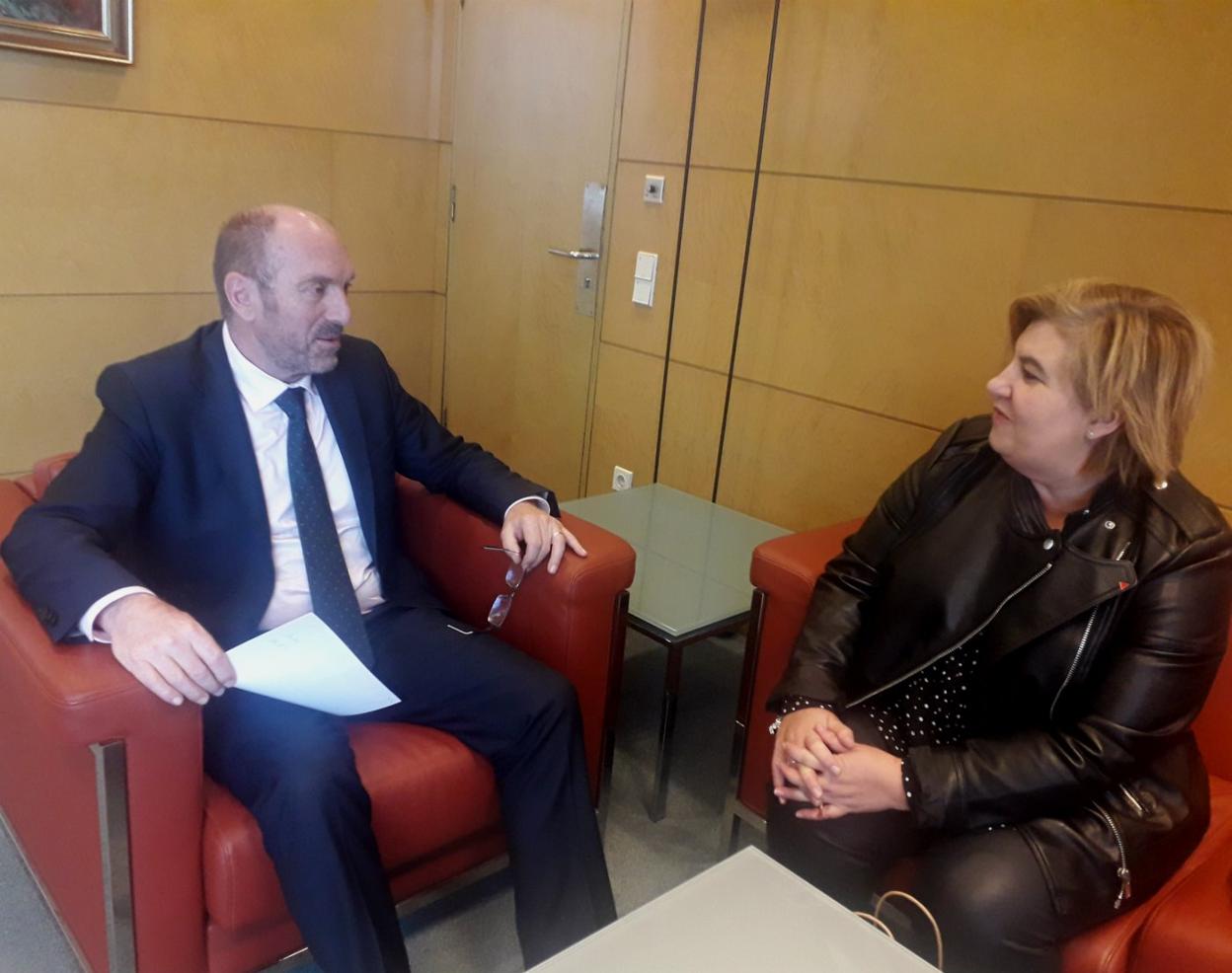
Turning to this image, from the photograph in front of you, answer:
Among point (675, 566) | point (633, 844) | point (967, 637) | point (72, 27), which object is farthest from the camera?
point (72, 27)

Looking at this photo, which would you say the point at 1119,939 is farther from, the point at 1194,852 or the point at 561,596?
the point at 561,596

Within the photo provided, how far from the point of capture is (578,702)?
181 centimetres

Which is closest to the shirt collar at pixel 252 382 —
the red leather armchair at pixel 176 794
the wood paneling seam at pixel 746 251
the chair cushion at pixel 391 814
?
the red leather armchair at pixel 176 794

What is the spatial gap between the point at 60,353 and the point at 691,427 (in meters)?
1.97

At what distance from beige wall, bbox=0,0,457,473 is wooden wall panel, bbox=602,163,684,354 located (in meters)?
0.95

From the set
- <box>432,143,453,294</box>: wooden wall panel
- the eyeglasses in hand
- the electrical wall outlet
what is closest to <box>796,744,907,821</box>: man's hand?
the eyeglasses in hand

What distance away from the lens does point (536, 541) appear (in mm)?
1834

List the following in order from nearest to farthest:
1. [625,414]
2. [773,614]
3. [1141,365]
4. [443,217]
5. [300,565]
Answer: [1141,365]
[300,565]
[773,614]
[625,414]
[443,217]

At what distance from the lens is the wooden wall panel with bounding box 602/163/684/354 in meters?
3.09

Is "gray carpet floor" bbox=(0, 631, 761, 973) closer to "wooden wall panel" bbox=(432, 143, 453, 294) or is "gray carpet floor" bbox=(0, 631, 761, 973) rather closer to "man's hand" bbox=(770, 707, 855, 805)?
"man's hand" bbox=(770, 707, 855, 805)

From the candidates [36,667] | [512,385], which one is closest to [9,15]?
[512,385]

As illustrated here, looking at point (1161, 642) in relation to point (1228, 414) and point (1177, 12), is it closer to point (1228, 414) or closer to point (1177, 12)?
point (1228, 414)

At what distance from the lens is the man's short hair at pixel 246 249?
5.78 feet

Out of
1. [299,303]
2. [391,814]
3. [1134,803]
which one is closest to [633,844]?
[391,814]
